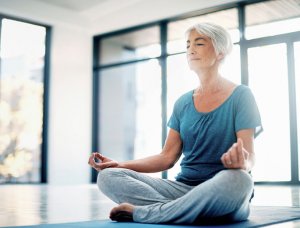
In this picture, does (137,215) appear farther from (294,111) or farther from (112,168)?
(294,111)

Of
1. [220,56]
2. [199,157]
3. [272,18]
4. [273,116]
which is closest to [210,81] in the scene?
[220,56]

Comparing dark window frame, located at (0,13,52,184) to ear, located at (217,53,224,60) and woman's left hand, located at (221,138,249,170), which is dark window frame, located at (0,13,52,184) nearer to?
ear, located at (217,53,224,60)

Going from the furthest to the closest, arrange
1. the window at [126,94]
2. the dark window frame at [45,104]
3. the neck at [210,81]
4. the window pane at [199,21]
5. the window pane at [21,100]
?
the window at [126,94] → the dark window frame at [45,104] → the window pane at [21,100] → the window pane at [199,21] → the neck at [210,81]

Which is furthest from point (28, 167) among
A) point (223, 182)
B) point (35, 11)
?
point (223, 182)

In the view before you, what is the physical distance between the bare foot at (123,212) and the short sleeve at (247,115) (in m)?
0.50

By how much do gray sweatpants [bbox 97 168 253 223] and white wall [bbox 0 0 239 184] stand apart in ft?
18.0

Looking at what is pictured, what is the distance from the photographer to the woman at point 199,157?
5.07 feet

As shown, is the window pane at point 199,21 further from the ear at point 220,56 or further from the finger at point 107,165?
the finger at point 107,165

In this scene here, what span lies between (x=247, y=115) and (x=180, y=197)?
0.39 m

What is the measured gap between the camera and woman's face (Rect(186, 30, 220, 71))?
1.79 m

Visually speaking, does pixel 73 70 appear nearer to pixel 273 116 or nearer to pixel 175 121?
pixel 273 116

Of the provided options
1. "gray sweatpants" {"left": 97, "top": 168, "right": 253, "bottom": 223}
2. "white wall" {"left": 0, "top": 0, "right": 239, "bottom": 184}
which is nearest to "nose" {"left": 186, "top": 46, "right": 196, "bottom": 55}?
"gray sweatpants" {"left": 97, "top": 168, "right": 253, "bottom": 223}

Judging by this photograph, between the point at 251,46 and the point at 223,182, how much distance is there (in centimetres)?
486

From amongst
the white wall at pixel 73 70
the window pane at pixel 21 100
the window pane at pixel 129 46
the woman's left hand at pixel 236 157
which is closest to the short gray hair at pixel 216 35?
the woman's left hand at pixel 236 157
